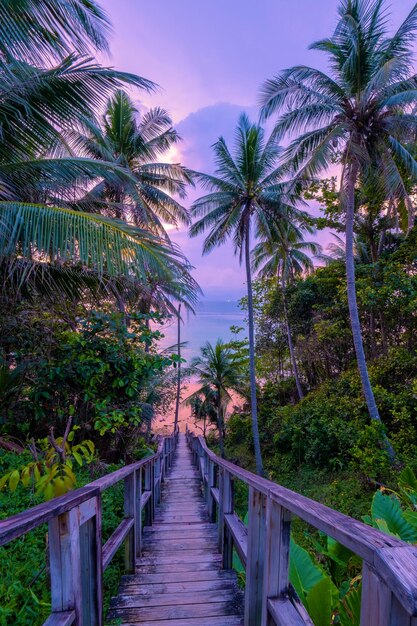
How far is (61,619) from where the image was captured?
125 cm

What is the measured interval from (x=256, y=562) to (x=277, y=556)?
444mm

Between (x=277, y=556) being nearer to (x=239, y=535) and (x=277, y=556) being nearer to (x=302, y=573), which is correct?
(x=302, y=573)

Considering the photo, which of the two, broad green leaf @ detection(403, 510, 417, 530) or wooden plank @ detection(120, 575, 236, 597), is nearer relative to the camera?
wooden plank @ detection(120, 575, 236, 597)

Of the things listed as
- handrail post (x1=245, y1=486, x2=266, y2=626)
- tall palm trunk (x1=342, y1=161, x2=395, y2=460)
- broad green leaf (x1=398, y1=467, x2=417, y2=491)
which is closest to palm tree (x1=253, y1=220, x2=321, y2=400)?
tall palm trunk (x1=342, y1=161, x2=395, y2=460)

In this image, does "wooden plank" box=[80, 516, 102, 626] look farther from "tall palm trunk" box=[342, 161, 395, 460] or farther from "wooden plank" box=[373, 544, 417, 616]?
"tall palm trunk" box=[342, 161, 395, 460]

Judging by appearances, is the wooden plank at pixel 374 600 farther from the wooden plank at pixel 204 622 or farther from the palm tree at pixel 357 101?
the palm tree at pixel 357 101

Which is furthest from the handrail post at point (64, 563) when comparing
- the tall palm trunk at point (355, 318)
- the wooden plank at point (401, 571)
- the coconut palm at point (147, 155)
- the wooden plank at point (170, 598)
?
the coconut palm at point (147, 155)

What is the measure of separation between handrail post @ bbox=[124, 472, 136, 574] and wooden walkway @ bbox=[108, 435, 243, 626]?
89 mm

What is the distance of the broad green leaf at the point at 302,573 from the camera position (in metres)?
1.91

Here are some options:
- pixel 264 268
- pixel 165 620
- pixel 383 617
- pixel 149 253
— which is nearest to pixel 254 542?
pixel 165 620

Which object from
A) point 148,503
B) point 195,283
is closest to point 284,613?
point 148,503

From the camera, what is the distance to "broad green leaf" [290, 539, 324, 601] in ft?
6.27

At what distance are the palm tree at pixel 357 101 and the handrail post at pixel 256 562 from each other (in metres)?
7.24

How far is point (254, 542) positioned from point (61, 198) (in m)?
5.15
